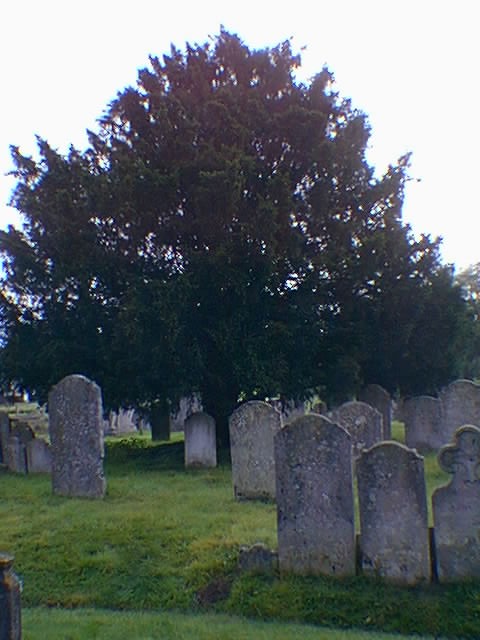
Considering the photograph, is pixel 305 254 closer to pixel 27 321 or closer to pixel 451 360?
pixel 451 360

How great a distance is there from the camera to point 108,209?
1853cm

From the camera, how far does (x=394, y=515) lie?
8.15 m

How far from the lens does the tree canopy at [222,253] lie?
18141 mm

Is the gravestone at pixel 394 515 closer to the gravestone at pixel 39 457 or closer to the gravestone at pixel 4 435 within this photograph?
the gravestone at pixel 39 457

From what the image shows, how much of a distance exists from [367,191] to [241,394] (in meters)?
6.77

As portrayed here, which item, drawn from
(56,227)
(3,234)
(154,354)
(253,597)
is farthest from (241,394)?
(253,597)

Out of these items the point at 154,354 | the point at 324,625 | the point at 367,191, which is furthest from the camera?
the point at 367,191

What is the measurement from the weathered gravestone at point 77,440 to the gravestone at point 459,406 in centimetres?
907

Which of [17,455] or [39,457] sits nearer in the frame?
[39,457]

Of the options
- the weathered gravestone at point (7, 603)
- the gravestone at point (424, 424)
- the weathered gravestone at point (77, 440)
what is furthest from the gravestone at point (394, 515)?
the gravestone at point (424, 424)

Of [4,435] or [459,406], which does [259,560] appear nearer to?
[459,406]

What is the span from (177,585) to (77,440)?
5.34m

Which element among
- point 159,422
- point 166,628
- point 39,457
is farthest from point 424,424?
point 166,628

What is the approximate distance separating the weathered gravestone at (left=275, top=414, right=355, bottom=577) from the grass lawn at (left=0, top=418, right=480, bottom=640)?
0.23m
